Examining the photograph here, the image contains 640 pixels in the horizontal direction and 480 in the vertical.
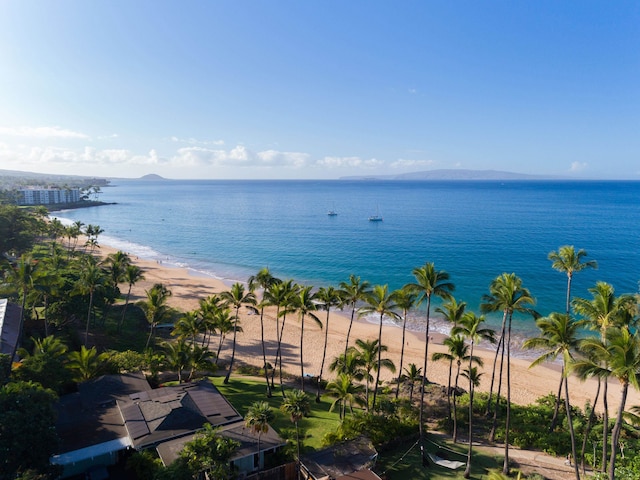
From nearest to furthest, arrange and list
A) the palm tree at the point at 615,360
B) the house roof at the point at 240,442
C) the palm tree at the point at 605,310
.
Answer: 1. the palm tree at the point at 615,360
2. the house roof at the point at 240,442
3. the palm tree at the point at 605,310

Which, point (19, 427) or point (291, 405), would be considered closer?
point (19, 427)

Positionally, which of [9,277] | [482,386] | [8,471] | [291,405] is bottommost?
[482,386]

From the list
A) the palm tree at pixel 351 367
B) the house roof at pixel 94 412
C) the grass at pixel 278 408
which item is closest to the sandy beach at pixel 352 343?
the grass at pixel 278 408

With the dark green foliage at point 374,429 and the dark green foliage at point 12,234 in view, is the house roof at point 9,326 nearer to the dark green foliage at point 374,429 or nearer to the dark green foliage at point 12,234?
the dark green foliage at point 374,429

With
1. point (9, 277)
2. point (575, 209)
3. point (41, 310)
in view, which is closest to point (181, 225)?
point (41, 310)

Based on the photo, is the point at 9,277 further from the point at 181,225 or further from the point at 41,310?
the point at 181,225

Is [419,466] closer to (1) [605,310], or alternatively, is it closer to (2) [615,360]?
(2) [615,360]

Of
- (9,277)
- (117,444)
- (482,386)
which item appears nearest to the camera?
(117,444)
